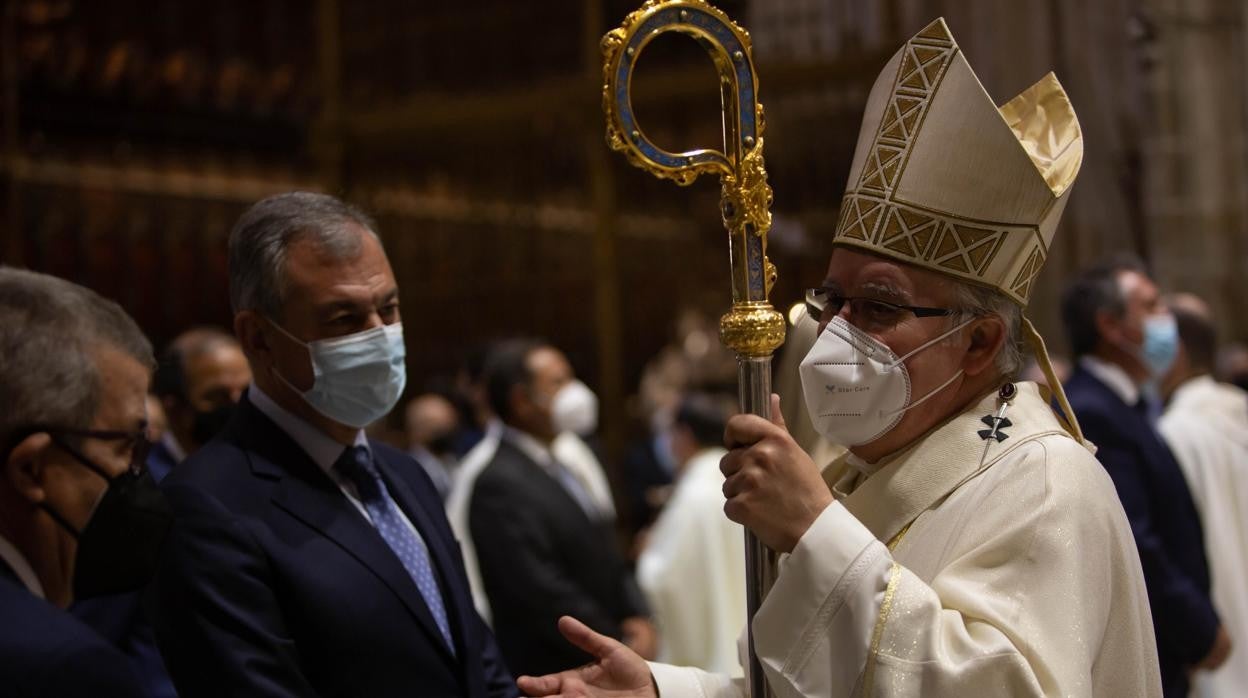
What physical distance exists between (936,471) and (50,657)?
133 cm

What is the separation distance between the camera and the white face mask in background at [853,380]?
2281mm

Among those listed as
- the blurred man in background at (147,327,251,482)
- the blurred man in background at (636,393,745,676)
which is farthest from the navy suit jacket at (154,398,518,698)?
the blurred man in background at (636,393,745,676)

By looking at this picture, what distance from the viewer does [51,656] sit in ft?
5.93

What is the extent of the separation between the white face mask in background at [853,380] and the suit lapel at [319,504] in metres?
0.83

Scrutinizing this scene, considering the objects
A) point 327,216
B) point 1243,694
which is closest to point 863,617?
point 327,216

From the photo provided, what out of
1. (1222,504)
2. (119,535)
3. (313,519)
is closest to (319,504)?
(313,519)

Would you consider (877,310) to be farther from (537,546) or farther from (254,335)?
(537,546)

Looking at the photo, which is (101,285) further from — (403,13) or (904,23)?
(904,23)

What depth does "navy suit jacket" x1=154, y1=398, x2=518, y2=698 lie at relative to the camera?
2420mm

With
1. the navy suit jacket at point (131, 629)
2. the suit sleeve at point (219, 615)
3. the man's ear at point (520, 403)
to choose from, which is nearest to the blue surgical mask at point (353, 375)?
the suit sleeve at point (219, 615)

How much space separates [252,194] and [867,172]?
6706mm

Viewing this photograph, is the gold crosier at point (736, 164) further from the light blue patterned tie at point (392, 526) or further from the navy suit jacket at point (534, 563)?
the navy suit jacket at point (534, 563)

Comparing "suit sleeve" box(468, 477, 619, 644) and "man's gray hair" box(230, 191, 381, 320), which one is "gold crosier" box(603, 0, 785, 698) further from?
"suit sleeve" box(468, 477, 619, 644)

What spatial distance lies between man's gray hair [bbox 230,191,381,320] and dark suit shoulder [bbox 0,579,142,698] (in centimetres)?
96
